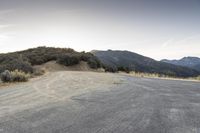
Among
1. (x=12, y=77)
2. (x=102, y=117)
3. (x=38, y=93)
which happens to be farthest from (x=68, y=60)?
(x=102, y=117)

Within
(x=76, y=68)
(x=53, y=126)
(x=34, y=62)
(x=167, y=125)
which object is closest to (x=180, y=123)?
(x=167, y=125)

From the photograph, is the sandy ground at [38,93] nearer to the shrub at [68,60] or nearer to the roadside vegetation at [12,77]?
the roadside vegetation at [12,77]

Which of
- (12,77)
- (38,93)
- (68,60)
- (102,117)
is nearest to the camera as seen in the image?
(102,117)

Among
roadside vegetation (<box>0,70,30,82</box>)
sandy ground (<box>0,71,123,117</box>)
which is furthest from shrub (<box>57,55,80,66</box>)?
sandy ground (<box>0,71,123,117</box>)

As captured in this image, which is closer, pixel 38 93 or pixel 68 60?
pixel 38 93

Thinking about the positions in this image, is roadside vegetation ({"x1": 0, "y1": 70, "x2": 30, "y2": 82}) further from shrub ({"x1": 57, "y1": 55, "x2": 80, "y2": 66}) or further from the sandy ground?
shrub ({"x1": 57, "y1": 55, "x2": 80, "y2": 66})

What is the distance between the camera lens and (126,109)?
288 inches

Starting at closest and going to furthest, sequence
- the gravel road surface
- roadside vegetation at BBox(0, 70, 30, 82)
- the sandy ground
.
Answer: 1. the gravel road surface
2. the sandy ground
3. roadside vegetation at BBox(0, 70, 30, 82)

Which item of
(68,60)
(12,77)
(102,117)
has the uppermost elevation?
(68,60)

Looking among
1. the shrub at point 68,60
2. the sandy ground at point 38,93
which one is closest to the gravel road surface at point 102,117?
the sandy ground at point 38,93

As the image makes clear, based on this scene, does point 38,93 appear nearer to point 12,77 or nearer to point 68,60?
point 12,77

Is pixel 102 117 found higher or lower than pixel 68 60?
lower

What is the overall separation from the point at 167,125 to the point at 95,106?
9.12ft

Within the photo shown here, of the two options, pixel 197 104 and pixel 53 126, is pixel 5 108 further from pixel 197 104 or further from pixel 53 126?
pixel 197 104
